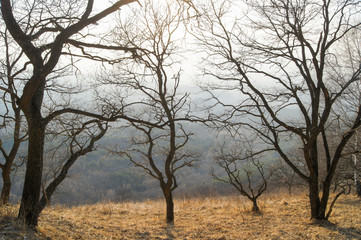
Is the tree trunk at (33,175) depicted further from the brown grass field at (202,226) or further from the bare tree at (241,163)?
the bare tree at (241,163)

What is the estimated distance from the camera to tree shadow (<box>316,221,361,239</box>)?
5859mm

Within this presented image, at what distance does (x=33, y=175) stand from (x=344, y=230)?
6545mm

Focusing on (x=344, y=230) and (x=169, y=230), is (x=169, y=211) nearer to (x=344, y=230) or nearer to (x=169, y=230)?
(x=169, y=230)

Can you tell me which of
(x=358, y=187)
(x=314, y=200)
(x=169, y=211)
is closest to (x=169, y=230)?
(x=169, y=211)

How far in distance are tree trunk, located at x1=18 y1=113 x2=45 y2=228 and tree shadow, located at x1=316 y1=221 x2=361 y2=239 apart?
242 inches

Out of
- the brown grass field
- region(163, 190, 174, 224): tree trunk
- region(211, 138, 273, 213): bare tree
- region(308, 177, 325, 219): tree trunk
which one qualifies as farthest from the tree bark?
A: region(163, 190, 174, 224): tree trunk

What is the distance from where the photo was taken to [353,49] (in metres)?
12.0

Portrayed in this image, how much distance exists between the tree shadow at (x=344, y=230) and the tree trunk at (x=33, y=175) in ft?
20.1

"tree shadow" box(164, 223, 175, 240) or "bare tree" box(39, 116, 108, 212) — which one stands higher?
"bare tree" box(39, 116, 108, 212)

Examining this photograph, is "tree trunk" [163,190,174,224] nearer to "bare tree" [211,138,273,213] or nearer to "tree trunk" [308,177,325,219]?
"bare tree" [211,138,273,213]

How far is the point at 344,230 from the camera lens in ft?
20.5

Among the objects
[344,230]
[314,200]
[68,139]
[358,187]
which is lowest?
[344,230]

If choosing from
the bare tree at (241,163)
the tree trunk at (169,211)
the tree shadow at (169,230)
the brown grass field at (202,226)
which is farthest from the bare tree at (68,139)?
the bare tree at (241,163)

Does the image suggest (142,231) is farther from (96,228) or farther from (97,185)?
(97,185)
